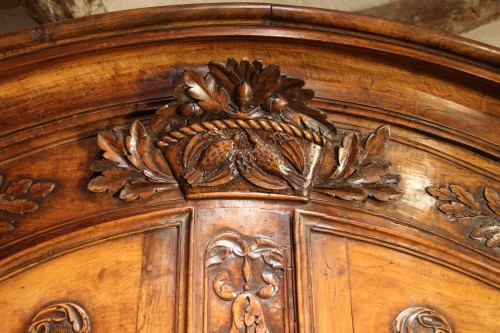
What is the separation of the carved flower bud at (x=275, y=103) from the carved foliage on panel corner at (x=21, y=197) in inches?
14.3

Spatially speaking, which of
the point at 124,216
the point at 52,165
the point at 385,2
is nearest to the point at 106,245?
the point at 124,216

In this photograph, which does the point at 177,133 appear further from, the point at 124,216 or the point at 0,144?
the point at 0,144

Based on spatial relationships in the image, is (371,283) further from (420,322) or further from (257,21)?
(257,21)

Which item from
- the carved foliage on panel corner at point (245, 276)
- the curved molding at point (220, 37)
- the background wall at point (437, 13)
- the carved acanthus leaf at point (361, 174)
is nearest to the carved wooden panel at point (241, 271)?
the carved foliage on panel corner at point (245, 276)

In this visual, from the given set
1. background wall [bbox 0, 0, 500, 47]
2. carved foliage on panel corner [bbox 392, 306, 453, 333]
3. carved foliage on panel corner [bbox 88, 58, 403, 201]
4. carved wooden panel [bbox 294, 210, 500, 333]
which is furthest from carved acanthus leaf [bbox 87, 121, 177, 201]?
background wall [bbox 0, 0, 500, 47]

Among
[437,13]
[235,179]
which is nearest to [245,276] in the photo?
[235,179]

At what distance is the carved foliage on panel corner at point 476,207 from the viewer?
110cm

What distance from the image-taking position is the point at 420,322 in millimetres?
1023

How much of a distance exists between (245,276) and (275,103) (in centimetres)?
27

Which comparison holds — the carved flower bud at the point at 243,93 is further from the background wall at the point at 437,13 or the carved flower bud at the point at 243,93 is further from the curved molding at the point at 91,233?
the background wall at the point at 437,13

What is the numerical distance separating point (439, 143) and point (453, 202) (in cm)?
10

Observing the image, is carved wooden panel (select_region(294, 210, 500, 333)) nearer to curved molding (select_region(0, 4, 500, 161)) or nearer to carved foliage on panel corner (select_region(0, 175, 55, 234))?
curved molding (select_region(0, 4, 500, 161))

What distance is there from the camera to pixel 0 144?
1.03 meters

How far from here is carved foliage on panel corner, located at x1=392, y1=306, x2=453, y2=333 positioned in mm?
1018
